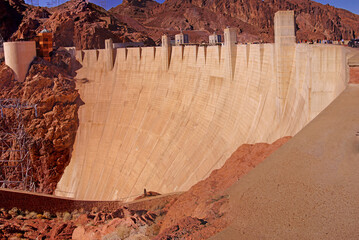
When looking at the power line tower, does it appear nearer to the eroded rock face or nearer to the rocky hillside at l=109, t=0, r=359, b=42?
the eroded rock face

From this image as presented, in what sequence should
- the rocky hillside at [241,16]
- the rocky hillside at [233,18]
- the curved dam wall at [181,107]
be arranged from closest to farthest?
the curved dam wall at [181,107] < the rocky hillside at [233,18] < the rocky hillside at [241,16]

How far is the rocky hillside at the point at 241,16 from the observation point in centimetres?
8881

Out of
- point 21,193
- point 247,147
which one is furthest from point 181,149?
point 21,193

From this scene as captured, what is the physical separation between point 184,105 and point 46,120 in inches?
471

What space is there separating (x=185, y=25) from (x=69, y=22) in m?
51.6

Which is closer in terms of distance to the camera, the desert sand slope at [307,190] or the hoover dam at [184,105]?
the desert sand slope at [307,190]

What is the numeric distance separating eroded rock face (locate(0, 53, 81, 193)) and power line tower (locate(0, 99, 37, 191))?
285 millimetres

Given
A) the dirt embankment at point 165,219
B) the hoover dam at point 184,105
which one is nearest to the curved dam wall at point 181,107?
the hoover dam at point 184,105

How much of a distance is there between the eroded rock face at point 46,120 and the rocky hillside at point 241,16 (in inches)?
2292

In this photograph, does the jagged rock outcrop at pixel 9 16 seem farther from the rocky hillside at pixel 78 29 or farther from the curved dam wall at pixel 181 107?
the curved dam wall at pixel 181 107

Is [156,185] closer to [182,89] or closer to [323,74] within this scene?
[182,89]

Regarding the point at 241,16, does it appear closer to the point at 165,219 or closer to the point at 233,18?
the point at 233,18

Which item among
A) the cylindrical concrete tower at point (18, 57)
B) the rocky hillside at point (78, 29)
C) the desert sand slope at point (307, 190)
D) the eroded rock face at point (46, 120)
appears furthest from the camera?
the rocky hillside at point (78, 29)

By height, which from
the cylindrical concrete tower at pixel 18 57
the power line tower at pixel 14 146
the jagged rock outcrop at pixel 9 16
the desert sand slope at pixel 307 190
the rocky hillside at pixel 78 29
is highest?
the jagged rock outcrop at pixel 9 16
